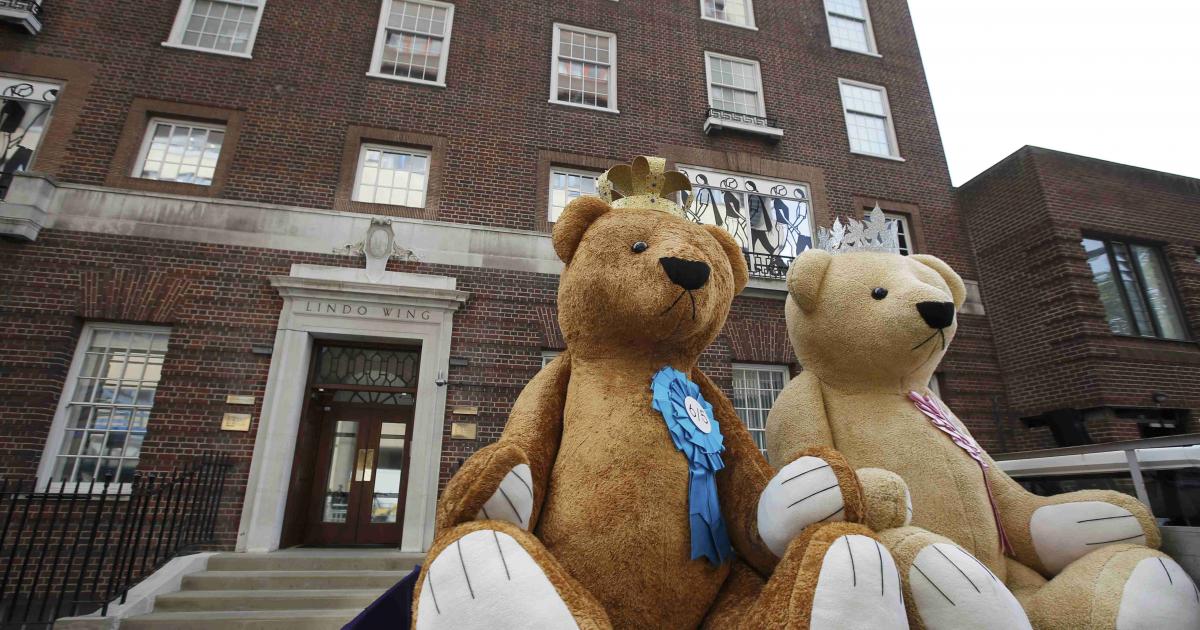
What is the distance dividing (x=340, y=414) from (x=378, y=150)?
3823 mm

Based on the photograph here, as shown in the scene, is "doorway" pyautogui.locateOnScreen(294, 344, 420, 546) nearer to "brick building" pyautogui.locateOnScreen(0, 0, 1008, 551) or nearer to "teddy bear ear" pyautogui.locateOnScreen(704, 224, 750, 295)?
"brick building" pyautogui.locateOnScreen(0, 0, 1008, 551)

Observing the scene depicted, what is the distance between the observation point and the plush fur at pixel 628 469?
1.63m

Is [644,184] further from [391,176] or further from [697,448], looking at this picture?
[391,176]

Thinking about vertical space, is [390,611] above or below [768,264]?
below

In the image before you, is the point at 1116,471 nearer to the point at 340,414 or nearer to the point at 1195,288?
the point at 340,414

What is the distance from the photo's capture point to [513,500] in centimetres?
175

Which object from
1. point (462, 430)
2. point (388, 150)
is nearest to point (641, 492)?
point (462, 430)

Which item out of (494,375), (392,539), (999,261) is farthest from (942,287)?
(999,261)

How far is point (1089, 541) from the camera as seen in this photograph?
248cm

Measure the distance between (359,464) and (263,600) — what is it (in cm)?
234

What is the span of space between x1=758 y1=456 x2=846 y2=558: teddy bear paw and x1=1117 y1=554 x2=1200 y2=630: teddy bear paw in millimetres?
1416

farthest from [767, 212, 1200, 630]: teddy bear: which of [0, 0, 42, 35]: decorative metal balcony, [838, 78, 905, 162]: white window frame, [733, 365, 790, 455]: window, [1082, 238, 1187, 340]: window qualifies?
[0, 0, 42, 35]: decorative metal balcony

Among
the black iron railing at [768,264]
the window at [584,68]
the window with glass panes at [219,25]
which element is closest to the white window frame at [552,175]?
the window at [584,68]

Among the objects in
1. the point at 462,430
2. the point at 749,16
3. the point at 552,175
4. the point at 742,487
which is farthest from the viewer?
the point at 749,16
